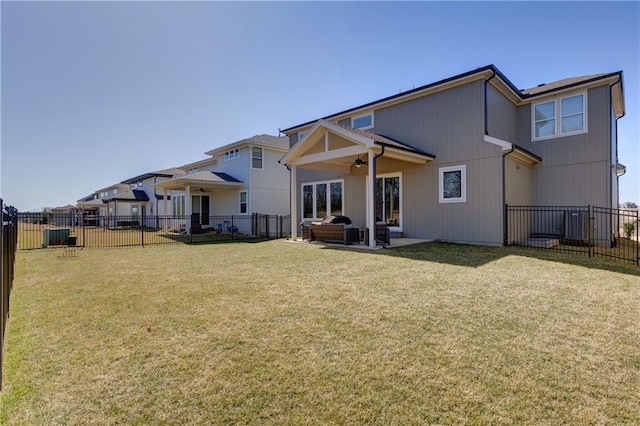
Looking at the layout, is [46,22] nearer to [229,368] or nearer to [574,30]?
[229,368]

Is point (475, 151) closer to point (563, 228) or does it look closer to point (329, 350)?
point (563, 228)

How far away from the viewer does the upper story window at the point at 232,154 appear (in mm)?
20875

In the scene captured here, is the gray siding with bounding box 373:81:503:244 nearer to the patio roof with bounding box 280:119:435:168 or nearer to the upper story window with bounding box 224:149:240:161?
the patio roof with bounding box 280:119:435:168

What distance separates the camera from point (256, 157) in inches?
787

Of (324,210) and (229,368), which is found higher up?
(324,210)

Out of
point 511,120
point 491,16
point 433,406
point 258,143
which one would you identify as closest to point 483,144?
point 511,120

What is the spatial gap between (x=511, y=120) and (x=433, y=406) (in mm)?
13598

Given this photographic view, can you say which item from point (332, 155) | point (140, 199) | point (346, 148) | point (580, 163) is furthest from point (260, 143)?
point (140, 199)

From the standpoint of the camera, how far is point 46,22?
28.2ft

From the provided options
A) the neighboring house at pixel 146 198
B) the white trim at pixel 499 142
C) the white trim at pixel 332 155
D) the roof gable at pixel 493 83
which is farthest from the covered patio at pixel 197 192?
the white trim at pixel 499 142

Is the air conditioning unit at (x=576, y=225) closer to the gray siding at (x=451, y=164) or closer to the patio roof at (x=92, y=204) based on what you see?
the gray siding at (x=451, y=164)

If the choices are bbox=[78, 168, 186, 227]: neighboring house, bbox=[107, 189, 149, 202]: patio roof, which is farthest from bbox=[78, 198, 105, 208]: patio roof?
bbox=[107, 189, 149, 202]: patio roof

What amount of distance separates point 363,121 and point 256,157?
26.8 ft

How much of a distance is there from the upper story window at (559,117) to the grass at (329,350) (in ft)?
26.1
